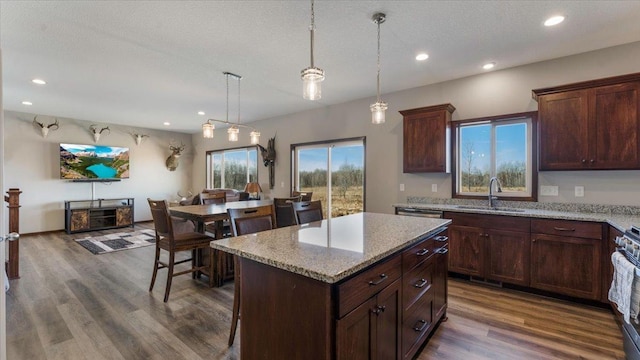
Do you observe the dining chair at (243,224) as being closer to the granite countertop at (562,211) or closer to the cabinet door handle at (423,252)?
the cabinet door handle at (423,252)

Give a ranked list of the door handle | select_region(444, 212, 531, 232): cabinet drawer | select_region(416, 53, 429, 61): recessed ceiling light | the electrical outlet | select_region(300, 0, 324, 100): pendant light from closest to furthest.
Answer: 1. the door handle
2. select_region(300, 0, 324, 100): pendant light
3. select_region(444, 212, 531, 232): cabinet drawer
4. select_region(416, 53, 429, 61): recessed ceiling light
5. the electrical outlet

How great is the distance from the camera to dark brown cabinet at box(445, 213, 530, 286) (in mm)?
3166

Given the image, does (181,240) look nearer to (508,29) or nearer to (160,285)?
(160,285)

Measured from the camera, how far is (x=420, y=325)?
203cm

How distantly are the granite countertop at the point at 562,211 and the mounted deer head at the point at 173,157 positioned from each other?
679 centimetres

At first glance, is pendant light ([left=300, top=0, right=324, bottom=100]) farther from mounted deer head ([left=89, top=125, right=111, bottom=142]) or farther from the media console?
mounted deer head ([left=89, top=125, right=111, bottom=142])

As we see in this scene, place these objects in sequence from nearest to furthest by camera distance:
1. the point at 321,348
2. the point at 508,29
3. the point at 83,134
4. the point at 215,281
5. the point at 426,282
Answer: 1. the point at 321,348
2. the point at 426,282
3. the point at 508,29
4. the point at 215,281
5. the point at 83,134

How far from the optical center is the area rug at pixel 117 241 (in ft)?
16.8

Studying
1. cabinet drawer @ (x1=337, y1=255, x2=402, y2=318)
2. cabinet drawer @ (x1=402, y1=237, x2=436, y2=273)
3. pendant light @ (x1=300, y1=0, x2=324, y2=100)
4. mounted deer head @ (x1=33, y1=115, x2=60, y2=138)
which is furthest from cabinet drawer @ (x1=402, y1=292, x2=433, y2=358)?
mounted deer head @ (x1=33, y1=115, x2=60, y2=138)

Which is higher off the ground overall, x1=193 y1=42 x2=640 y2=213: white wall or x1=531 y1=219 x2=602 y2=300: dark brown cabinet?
x1=193 y1=42 x2=640 y2=213: white wall

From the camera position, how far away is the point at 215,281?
341 cm

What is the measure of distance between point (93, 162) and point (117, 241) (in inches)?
102

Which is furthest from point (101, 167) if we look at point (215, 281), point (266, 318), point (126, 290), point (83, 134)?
point (266, 318)

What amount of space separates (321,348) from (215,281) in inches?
101
